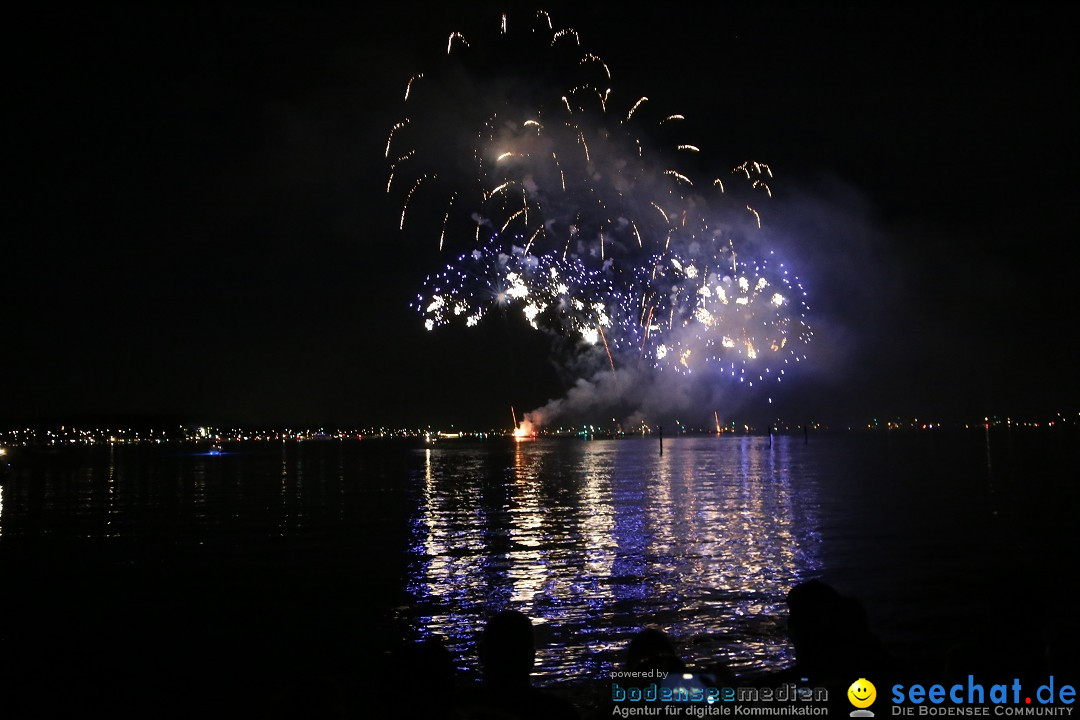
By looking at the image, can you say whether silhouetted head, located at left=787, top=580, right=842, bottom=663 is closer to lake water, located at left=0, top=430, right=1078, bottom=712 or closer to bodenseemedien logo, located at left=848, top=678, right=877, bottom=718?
bodenseemedien logo, located at left=848, top=678, right=877, bottom=718

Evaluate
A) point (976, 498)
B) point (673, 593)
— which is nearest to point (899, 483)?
point (976, 498)

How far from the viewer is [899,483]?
46.3m

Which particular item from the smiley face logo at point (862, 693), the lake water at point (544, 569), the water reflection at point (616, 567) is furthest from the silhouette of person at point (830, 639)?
the water reflection at point (616, 567)

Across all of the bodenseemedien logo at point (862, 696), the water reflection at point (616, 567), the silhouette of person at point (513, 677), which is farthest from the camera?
the water reflection at point (616, 567)

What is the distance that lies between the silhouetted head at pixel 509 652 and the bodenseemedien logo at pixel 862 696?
186 cm

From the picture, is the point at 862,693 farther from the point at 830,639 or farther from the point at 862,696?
the point at 830,639

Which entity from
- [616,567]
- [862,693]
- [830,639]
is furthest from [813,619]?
[616,567]

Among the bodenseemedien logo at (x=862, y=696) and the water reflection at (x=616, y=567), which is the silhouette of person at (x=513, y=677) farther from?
the water reflection at (x=616, y=567)

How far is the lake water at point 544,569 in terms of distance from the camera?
13695mm

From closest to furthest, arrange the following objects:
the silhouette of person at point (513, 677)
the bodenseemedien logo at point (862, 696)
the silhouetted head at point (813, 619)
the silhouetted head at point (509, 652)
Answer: the bodenseemedien logo at point (862, 696) < the silhouette of person at point (513, 677) < the silhouetted head at point (509, 652) < the silhouetted head at point (813, 619)

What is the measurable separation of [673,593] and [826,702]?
12.6 metres

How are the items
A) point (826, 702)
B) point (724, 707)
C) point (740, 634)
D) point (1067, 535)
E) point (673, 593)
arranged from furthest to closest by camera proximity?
point (1067, 535)
point (673, 593)
point (740, 634)
point (826, 702)
point (724, 707)

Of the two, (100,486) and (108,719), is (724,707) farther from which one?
(100,486)

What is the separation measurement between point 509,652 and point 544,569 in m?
15.5
